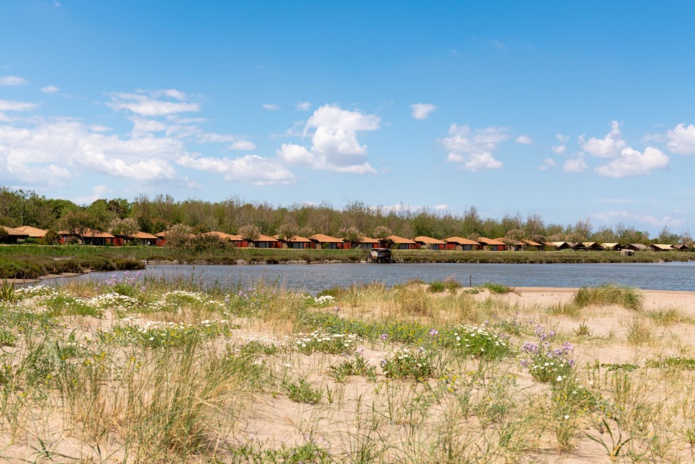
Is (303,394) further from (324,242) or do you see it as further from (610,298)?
(324,242)

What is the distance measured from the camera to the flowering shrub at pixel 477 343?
8.08 metres

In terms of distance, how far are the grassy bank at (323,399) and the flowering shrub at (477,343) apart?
0.03 metres

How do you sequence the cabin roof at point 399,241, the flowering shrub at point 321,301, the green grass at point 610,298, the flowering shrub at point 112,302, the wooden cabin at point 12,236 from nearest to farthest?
the flowering shrub at point 112,302
the flowering shrub at point 321,301
the green grass at point 610,298
the wooden cabin at point 12,236
the cabin roof at point 399,241

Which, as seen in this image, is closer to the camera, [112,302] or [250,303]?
[112,302]

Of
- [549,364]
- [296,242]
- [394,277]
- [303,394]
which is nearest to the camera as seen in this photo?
[303,394]

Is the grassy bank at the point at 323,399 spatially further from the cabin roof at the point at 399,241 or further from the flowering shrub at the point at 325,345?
the cabin roof at the point at 399,241

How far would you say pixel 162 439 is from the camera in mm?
4121

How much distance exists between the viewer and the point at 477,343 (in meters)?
8.34

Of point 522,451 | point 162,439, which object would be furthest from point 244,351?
point 522,451

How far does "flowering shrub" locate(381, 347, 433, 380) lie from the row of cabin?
69.6 meters

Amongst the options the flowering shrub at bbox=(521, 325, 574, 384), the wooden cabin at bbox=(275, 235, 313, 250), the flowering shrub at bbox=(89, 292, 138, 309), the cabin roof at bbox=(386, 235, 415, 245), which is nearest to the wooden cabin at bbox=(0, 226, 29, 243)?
the wooden cabin at bbox=(275, 235, 313, 250)

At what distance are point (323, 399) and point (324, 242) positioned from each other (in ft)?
321

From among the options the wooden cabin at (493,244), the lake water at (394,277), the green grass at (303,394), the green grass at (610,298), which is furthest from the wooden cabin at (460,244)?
the green grass at (303,394)

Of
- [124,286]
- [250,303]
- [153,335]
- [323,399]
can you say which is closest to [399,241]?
[124,286]
